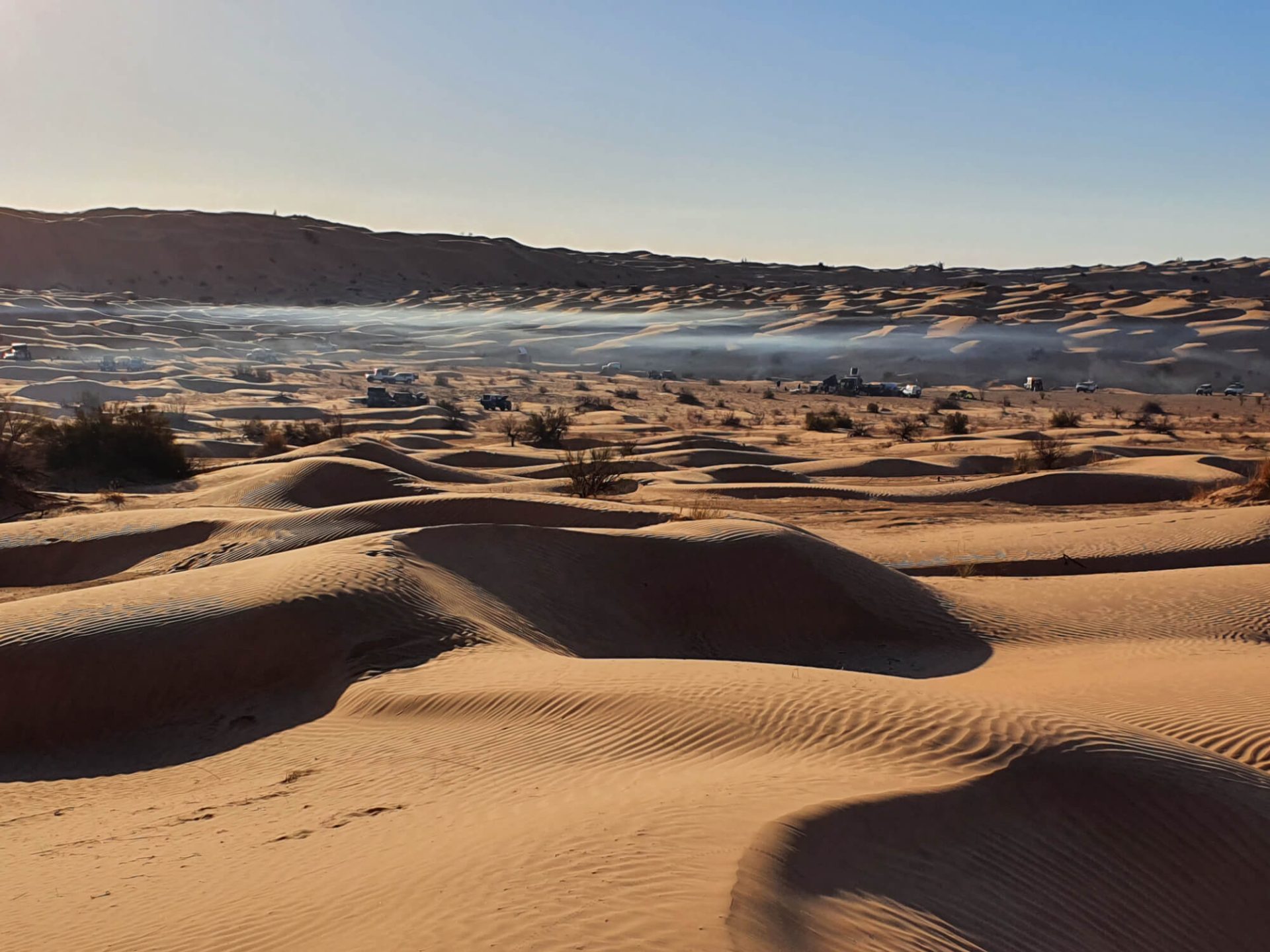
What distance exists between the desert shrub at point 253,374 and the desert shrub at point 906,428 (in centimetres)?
2506

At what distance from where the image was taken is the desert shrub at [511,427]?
2968cm

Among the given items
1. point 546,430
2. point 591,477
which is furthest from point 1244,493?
point 546,430

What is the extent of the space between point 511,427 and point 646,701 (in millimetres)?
23547

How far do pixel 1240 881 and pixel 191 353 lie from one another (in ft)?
189

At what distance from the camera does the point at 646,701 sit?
769 centimetres

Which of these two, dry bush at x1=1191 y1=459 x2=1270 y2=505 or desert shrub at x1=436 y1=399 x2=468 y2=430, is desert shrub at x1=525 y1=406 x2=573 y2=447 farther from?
dry bush at x1=1191 y1=459 x2=1270 y2=505

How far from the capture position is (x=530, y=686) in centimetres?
823

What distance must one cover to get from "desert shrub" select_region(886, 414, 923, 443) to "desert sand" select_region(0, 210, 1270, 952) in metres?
2.99

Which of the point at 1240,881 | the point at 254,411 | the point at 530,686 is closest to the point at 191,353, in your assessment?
the point at 254,411

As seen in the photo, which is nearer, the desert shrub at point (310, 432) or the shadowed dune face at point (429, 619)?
the shadowed dune face at point (429, 619)

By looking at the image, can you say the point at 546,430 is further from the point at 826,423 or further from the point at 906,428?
the point at 906,428

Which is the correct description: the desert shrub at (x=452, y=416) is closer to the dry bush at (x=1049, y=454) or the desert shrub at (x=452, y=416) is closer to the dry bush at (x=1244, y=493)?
the dry bush at (x=1049, y=454)

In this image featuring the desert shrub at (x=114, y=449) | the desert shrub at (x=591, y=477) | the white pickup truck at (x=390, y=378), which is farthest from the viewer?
the white pickup truck at (x=390, y=378)

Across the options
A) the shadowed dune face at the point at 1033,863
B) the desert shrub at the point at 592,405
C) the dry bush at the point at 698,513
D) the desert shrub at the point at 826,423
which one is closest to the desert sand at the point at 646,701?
the shadowed dune face at the point at 1033,863
